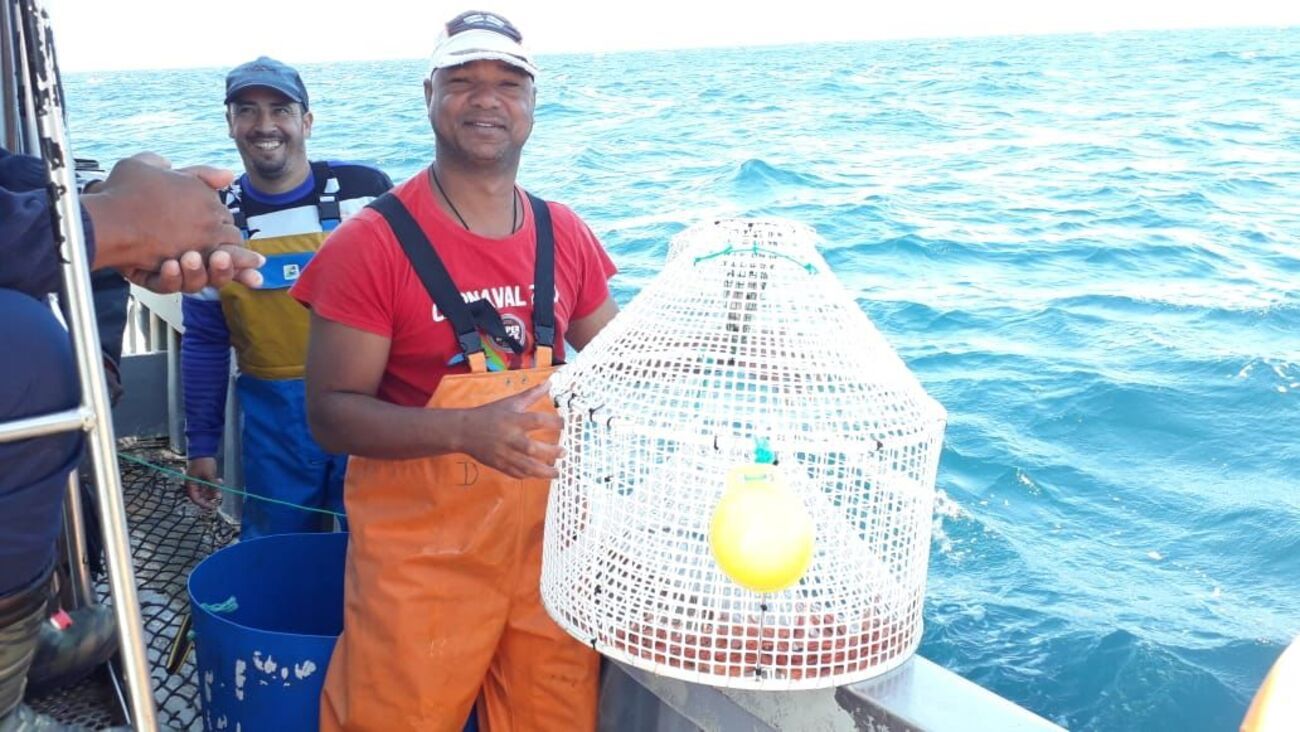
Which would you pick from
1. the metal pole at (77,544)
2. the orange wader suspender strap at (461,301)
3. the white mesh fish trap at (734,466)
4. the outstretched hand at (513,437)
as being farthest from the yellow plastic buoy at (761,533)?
the metal pole at (77,544)

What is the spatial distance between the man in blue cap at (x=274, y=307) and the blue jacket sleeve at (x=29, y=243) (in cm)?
193

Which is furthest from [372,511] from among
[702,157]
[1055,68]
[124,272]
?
[1055,68]

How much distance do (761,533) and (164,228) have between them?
0.98 m

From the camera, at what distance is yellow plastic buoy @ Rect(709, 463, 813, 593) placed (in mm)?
1769

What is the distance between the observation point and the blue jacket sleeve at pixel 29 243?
151 centimetres

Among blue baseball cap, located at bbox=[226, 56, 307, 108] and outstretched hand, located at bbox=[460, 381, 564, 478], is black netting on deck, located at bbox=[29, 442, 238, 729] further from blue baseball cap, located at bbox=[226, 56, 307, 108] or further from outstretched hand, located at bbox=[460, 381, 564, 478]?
blue baseball cap, located at bbox=[226, 56, 307, 108]

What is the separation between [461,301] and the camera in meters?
2.38

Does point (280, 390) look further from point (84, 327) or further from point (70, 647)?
point (84, 327)

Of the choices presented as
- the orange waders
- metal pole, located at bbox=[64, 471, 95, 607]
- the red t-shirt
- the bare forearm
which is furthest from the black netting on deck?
the red t-shirt

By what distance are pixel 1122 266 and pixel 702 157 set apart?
310 inches

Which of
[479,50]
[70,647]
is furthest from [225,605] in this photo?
[479,50]

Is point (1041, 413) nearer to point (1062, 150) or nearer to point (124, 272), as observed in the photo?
point (124, 272)

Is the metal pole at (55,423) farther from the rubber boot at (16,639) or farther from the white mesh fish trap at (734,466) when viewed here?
the white mesh fish trap at (734,466)

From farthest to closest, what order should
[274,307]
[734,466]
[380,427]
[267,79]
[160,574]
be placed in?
1. [160,574]
2. [267,79]
3. [274,307]
4. [380,427]
5. [734,466]
